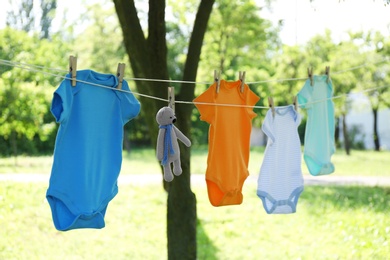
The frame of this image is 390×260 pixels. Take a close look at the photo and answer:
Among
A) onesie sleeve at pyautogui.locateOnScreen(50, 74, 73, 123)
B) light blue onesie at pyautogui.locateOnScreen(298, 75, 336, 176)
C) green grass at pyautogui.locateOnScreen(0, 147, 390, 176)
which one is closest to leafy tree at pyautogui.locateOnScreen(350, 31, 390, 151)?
green grass at pyautogui.locateOnScreen(0, 147, 390, 176)

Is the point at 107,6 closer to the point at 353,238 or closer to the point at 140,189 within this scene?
the point at 140,189

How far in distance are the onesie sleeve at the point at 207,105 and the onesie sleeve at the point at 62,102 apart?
82 cm

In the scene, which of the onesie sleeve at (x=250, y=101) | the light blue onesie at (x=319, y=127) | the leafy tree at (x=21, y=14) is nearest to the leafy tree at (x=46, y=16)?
the leafy tree at (x=21, y=14)

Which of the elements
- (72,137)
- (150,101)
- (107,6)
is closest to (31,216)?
(150,101)

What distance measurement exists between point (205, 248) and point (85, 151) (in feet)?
10.8

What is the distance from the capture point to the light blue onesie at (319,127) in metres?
3.58

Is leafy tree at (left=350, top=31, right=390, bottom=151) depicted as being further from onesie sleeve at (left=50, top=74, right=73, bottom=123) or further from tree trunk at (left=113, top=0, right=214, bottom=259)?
onesie sleeve at (left=50, top=74, right=73, bottom=123)

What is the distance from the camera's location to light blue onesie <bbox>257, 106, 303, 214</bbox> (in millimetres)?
3213

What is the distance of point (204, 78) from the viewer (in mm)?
9867

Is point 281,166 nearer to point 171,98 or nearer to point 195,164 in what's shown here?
point 171,98

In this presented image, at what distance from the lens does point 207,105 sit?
307 centimetres

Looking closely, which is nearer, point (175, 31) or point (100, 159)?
point (100, 159)

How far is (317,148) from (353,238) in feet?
8.29

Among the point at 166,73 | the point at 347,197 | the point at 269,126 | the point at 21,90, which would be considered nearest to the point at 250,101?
the point at 269,126
